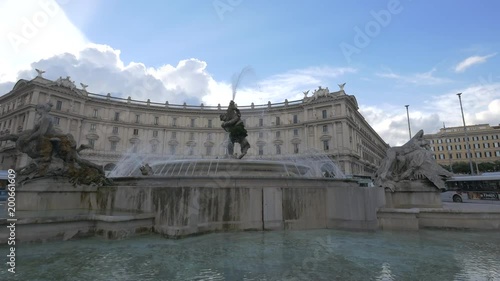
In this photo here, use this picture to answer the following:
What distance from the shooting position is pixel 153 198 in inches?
233

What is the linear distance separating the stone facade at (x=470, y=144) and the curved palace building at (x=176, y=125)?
4098 cm

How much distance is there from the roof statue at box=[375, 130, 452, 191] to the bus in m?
15.0

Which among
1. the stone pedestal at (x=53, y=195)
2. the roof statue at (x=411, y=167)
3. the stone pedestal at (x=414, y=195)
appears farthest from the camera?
the roof statue at (x=411, y=167)

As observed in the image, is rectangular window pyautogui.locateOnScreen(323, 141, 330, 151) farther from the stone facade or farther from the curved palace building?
the stone facade

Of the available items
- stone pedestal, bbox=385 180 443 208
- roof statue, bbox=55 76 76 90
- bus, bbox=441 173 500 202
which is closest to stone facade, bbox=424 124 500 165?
bus, bbox=441 173 500 202

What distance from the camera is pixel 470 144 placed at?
3410 inches

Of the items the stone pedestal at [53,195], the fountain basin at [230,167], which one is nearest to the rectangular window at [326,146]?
the fountain basin at [230,167]

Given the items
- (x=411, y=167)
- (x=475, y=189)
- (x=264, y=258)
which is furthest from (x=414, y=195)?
(x=475, y=189)

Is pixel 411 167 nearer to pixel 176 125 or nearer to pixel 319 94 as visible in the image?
pixel 319 94

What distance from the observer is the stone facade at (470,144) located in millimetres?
83375

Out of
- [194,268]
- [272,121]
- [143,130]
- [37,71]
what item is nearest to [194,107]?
[143,130]

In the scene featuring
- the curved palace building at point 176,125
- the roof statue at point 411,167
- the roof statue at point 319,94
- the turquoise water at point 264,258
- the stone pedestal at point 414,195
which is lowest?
the turquoise water at point 264,258

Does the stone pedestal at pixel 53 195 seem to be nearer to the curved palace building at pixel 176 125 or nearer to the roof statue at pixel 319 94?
the curved palace building at pixel 176 125

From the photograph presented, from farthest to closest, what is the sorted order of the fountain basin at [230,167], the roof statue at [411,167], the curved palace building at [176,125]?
the curved palace building at [176,125] < the fountain basin at [230,167] < the roof statue at [411,167]
